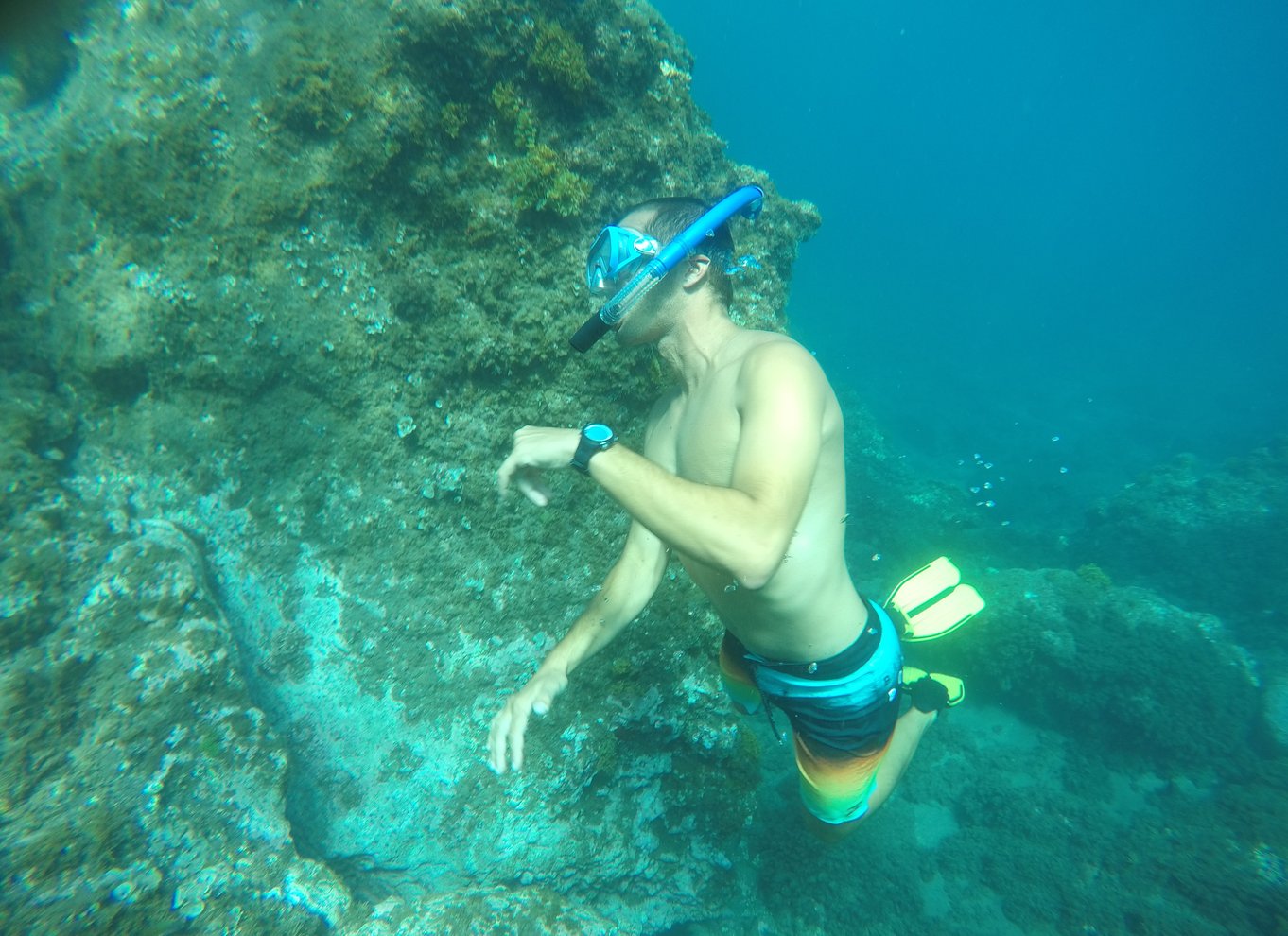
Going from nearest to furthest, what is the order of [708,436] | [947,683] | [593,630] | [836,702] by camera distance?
[708,436] < [593,630] < [836,702] < [947,683]

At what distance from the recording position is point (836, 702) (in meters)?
2.82

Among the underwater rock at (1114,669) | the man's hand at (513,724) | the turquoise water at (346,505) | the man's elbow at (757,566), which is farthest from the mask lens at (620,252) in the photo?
the underwater rock at (1114,669)

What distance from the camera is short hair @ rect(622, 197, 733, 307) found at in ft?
7.50

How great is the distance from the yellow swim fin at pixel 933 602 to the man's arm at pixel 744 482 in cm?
189

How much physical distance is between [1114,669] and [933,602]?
19.0 feet

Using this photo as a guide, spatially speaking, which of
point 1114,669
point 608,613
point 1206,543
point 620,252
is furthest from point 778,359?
point 1206,543

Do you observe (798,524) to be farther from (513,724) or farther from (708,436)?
(513,724)

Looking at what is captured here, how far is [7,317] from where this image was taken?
303 centimetres

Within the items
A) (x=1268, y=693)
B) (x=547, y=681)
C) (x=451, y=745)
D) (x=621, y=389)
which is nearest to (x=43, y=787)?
(x=451, y=745)

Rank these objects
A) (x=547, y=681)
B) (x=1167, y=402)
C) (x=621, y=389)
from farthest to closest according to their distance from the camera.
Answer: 1. (x=1167, y=402)
2. (x=621, y=389)
3. (x=547, y=681)

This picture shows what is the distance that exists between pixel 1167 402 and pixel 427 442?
130 ft

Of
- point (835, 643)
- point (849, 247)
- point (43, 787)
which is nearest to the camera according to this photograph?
point (43, 787)

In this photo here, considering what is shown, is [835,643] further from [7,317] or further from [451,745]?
[7,317]

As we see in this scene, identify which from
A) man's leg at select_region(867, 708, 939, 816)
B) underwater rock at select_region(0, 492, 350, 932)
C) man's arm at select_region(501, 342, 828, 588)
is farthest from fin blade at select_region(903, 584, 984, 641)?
underwater rock at select_region(0, 492, 350, 932)
